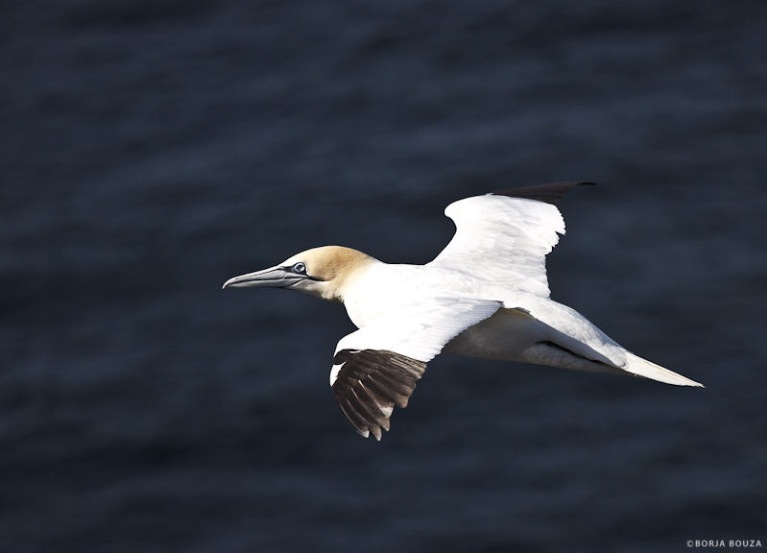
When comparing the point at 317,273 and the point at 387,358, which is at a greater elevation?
the point at 387,358

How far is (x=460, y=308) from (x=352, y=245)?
27.6ft

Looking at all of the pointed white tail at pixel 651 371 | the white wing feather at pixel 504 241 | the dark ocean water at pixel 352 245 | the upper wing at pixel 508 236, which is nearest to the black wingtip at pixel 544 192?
the upper wing at pixel 508 236

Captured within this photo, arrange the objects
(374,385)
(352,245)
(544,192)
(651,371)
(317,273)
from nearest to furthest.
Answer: (374,385) < (651,371) < (317,273) < (544,192) < (352,245)

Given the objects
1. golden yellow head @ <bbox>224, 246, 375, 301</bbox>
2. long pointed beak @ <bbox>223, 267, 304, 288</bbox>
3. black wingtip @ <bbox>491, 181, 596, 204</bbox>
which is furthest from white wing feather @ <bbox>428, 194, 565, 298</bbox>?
long pointed beak @ <bbox>223, 267, 304, 288</bbox>

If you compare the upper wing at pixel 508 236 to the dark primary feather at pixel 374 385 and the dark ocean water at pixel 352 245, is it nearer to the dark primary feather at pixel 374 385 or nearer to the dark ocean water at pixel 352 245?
the dark primary feather at pixel 374 385

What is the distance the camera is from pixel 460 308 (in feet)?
36.9

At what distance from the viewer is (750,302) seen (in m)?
18.6

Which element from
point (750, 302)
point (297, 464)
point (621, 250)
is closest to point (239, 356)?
point (297, 464)

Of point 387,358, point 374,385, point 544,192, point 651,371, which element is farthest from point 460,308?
point 544,192

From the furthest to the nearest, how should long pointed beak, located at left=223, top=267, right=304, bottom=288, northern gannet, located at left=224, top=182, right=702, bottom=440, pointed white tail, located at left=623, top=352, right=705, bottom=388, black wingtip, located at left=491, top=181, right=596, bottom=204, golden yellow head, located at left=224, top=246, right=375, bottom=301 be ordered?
black wingtip, located at left=491, top=181, right=596, bottom=204, long pointed beak, located at left=223, top=267, right=304, bottom=288, golden yellow head, located at left=224, top=246, right=375, bottom=301, pointed white tail, located at left=623, top=352, right=705, bottom=388, northern gannet, located at left=224, top=182, right=702, bottom=440

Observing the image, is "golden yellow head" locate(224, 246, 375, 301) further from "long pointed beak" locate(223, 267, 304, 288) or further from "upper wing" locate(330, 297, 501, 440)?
"upper wing" locate(330, 297, 501, 440)

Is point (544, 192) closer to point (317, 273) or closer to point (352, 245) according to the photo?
point (317, 273)

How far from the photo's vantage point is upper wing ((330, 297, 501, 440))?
10.3m

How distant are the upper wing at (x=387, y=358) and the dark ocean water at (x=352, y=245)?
649 centimetres
